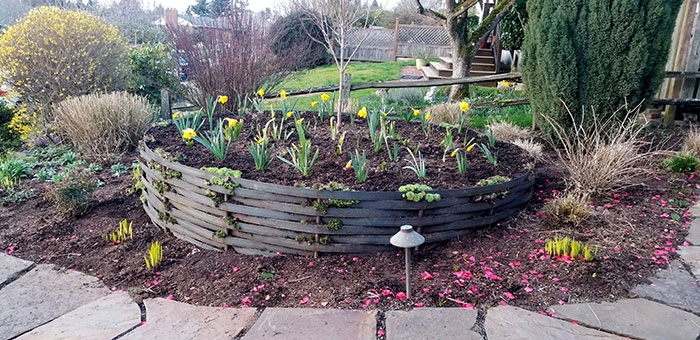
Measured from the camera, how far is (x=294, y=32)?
16.2 m

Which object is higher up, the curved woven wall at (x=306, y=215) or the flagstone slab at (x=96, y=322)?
the curved woven wall at (x=306, y=215)

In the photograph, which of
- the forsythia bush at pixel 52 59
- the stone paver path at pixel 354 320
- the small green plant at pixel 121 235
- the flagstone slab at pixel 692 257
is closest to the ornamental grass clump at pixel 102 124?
the forsythia bush at pixel 52 59

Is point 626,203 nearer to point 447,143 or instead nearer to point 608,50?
point 447,143

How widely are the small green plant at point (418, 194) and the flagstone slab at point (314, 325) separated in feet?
2.67

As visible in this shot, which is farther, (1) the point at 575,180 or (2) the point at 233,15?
(2) the point at 233,15

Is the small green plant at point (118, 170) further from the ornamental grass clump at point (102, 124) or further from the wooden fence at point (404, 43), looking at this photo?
the wooden fence at point (404, 43)

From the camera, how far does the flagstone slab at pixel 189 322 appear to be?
231cm

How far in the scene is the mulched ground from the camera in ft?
8.41

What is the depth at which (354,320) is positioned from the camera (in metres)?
2.34

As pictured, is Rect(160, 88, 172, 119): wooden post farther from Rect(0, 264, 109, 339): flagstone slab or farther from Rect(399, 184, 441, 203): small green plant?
Rect(399, 184, 441, 203): small green plant

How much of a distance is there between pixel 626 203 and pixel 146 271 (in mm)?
3533

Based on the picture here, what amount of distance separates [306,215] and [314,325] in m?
0.82

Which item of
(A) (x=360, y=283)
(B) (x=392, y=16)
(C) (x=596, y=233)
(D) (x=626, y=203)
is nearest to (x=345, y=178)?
(A) (x=360, y=283)

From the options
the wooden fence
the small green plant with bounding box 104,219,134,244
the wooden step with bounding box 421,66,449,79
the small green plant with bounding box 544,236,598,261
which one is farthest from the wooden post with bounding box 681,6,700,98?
the wooden fence
